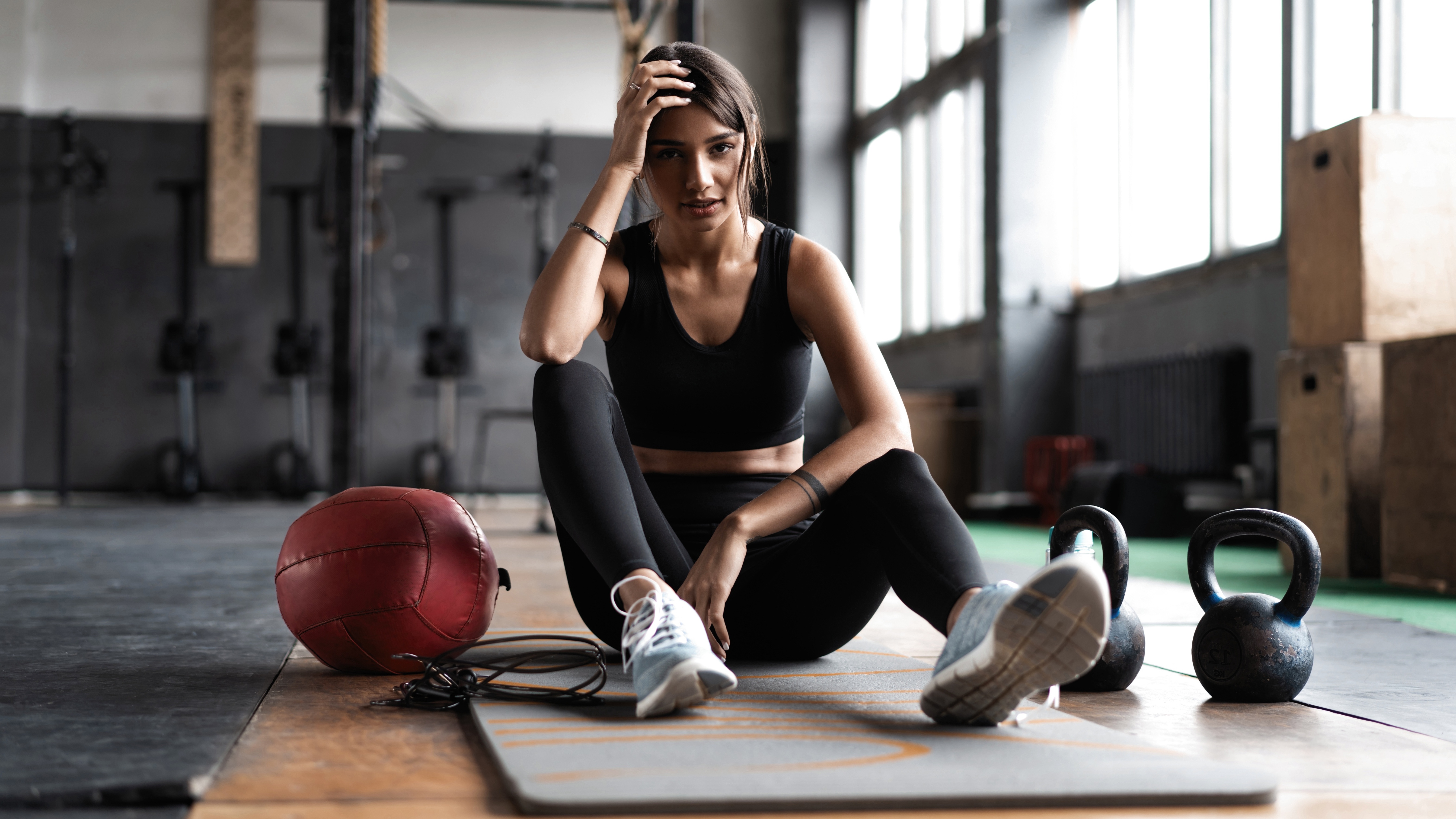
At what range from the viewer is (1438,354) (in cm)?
334

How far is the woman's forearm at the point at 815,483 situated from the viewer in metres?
1.54

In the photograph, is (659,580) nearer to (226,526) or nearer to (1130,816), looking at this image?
(1130,816)

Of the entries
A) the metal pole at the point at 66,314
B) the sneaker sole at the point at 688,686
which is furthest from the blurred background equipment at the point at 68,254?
the sneaker sole at the point at 688,686

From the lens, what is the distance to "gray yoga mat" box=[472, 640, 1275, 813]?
108 cm

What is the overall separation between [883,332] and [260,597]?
7.73 m

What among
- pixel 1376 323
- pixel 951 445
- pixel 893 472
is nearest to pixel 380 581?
pixel 893 472

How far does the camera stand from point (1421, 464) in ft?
11.2

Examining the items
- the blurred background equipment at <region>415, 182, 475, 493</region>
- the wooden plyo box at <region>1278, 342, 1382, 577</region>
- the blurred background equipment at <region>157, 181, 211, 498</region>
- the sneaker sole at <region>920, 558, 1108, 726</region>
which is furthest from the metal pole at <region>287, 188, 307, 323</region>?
the sneaker sole at <region>920, 558, 1108, 726</region>

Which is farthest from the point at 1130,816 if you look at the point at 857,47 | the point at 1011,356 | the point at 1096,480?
the point at 857,47

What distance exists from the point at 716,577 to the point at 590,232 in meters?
0.55

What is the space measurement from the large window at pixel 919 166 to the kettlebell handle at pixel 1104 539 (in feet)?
21.1

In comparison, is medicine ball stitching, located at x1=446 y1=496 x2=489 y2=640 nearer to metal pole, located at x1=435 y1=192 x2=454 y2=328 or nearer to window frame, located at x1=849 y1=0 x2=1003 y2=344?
window frame, located at x1=849 y1=0 x2=1003 y2=344

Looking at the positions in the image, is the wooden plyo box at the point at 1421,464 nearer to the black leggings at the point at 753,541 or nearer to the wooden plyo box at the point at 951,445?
the black leggings at the point at 753,541

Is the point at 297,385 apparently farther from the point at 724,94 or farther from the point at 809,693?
the point at 809,693
